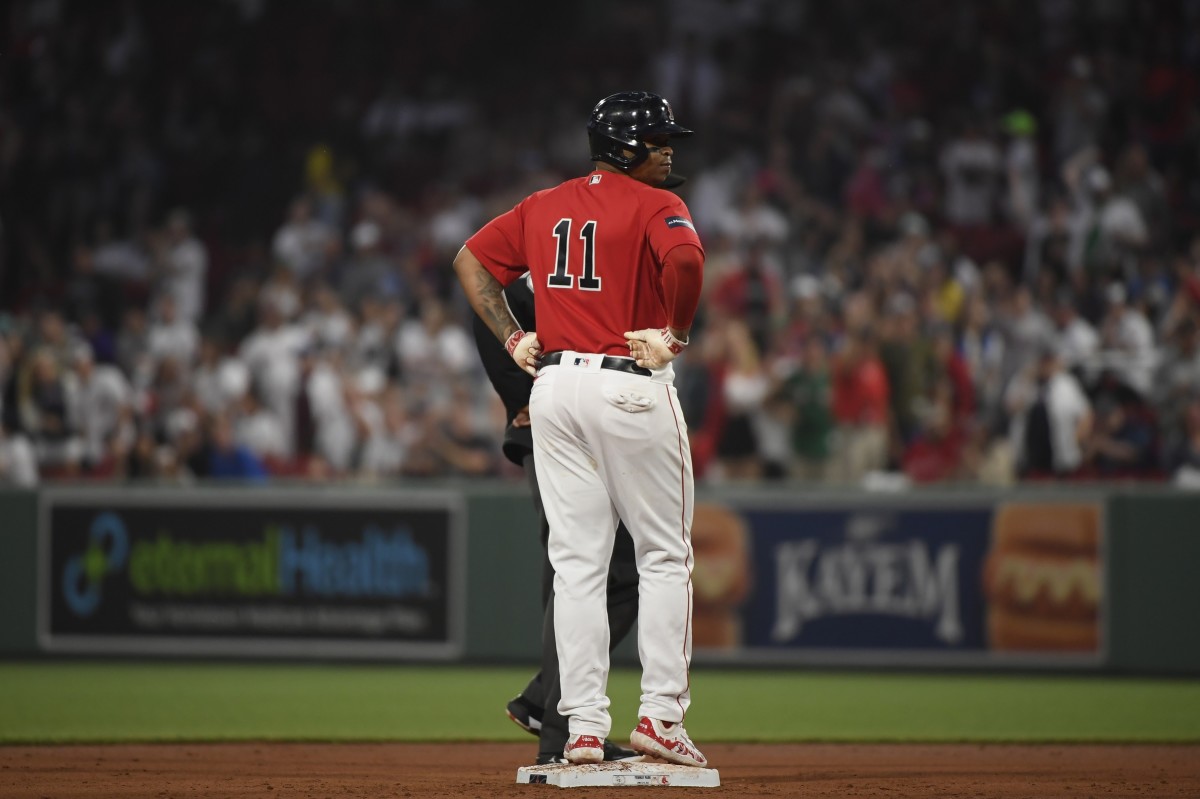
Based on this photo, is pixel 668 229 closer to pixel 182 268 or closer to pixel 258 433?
pixel 258 433

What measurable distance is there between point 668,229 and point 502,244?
2.25ft

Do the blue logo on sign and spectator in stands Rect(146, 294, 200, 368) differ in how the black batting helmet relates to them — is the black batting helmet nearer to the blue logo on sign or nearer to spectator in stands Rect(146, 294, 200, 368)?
the blue logo on sign

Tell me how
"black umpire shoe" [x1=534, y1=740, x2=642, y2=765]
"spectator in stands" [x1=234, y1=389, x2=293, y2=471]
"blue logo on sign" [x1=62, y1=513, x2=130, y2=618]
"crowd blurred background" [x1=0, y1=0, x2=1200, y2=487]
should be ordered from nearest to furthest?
1. "black umpire shoe" [x1=534, y1=740, x2=642, y2=765]
2. "blue logo on sign" [x1=62, y1=513, x2=130, y2=618]
3. "crowd blurred background" [x1=0, y1=0, x2=1200, y2=487]
4. "spectator in stands" [x1=234, y1=389, x2=293, y2=471]

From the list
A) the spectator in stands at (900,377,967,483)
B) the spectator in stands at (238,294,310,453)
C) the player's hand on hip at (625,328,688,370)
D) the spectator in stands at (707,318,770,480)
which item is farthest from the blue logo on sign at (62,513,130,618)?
the player's hand on hip at (625,328,688,370)

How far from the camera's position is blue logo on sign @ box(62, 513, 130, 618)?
506 inches

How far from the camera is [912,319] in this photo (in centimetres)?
1402

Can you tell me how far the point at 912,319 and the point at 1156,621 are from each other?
3.54 meters

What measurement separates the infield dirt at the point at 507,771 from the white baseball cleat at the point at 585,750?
169mm

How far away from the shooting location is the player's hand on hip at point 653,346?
18.5ft

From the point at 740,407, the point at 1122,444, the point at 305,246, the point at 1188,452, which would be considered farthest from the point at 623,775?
the point at 305,246

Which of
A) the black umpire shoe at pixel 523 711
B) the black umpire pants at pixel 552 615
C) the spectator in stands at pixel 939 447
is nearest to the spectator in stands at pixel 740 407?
the spectator in stands at pixel 939 447

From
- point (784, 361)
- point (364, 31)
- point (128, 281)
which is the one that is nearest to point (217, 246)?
point (128, 281)

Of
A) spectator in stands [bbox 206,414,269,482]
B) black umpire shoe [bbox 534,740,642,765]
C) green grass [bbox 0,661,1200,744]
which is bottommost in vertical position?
green grass [bbox 0,661,1200,744]

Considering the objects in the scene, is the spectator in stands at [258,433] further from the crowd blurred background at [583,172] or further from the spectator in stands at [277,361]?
the spectator in stands at [277,361]
